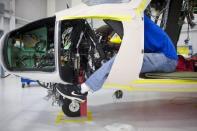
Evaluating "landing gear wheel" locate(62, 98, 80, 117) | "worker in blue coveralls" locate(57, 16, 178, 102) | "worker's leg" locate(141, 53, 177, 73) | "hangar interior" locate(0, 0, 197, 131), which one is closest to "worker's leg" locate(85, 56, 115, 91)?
"worker in blue coveralls" locate(57, 16, 178, 102)

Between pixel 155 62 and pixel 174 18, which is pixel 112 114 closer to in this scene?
pixel 155 62

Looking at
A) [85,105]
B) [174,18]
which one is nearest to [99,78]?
[85,105]

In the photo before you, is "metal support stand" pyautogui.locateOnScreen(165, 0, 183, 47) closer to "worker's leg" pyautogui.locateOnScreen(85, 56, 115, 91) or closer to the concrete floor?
the concrete floor

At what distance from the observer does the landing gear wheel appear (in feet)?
11.2

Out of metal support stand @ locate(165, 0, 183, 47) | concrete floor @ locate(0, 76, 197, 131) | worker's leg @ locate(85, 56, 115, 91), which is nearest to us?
worker's leg @ locate(85, 56, 115, 91)

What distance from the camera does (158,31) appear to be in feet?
9.92

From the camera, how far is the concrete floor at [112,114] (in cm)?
305

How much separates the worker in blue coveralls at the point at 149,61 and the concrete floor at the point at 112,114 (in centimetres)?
43

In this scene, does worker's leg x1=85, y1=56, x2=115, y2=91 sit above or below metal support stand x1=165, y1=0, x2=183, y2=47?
below

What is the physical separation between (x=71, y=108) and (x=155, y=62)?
130 cm

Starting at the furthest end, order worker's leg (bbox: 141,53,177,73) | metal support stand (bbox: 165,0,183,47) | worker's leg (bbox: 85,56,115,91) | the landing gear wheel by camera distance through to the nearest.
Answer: metal support stand (bbox: 165,0,183,47), the landing gear wheel, worker's leg (bbox: 141,53,177,73), worker's leg (bbox: 85,56,115,91)

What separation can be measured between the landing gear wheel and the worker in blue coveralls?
0.28m

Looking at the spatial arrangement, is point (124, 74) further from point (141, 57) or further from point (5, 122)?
point (5, 122)

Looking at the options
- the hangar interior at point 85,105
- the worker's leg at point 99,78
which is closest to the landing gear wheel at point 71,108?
the hangar interior at point 85,105
